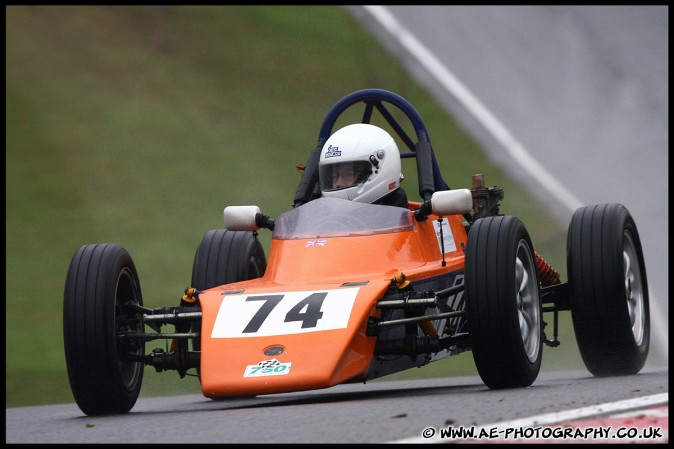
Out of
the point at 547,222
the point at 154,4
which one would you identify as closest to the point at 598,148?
the point at 547,222

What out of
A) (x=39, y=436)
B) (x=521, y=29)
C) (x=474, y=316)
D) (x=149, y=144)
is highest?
(x=521, y=29)

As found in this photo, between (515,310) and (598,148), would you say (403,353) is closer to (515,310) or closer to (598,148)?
(515,310)

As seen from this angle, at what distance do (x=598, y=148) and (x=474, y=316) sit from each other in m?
12.9

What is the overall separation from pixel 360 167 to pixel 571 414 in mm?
4117

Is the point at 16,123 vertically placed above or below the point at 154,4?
below

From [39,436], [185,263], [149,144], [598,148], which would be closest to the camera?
[39,436]

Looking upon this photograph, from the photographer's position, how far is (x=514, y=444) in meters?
5.45

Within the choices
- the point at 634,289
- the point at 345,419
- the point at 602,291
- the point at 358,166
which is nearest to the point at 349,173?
the point at 358,166

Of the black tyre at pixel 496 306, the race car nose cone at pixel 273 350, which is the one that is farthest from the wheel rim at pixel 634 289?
the race car nose cone at pixel 273 350

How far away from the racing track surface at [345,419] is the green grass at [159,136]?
12.5 ft

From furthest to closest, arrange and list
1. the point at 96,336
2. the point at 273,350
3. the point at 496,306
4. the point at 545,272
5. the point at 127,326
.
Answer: the point at 545,272 < the point at 127,326 < the point at 96,336 < the point at 496,306 < the point at 273,350

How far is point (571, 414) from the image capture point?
6109mm

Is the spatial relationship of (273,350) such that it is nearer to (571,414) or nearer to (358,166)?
(571,414)

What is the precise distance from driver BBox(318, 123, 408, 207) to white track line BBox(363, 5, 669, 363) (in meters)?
5.16
